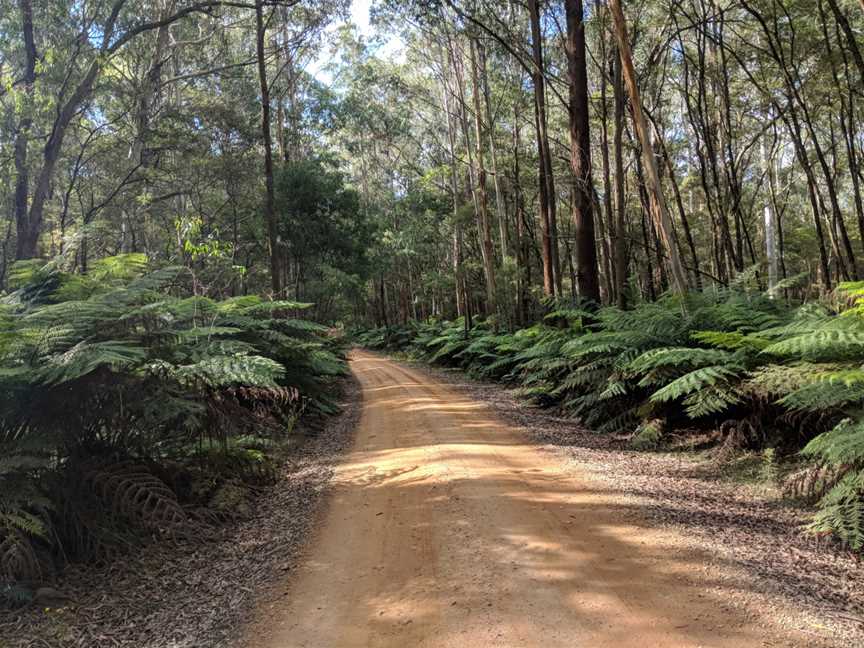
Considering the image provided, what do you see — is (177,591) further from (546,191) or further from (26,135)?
(26,135)

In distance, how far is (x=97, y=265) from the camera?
577 cm

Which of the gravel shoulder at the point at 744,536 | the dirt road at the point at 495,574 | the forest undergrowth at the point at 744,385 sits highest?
the forest undergrowth at the point at 744,385

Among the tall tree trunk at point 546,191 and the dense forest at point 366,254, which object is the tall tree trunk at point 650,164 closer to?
the dense forest at point 366,254

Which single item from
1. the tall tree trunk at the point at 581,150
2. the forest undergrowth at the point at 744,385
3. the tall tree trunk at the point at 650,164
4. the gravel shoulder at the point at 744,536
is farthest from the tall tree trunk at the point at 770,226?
the gravel shoulder at the point at 744,536

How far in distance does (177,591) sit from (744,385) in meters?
5.34

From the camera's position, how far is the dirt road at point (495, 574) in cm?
286

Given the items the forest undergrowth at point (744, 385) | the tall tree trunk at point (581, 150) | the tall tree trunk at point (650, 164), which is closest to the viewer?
the forest undergrowth at point (744, 385)

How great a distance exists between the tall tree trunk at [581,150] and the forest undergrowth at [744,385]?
205 cm

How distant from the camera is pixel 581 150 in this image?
38.8 ft

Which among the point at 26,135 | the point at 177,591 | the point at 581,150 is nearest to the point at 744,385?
the point at 177,591

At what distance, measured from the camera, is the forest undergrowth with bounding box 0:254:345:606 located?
3818mm

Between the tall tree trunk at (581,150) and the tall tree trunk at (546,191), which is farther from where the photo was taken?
the tall tree trunk at (546,191)

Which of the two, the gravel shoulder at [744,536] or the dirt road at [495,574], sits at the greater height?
the dirt road at [495,574]

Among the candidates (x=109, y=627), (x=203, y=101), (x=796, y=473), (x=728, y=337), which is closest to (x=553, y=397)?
(x=728, y=337)
